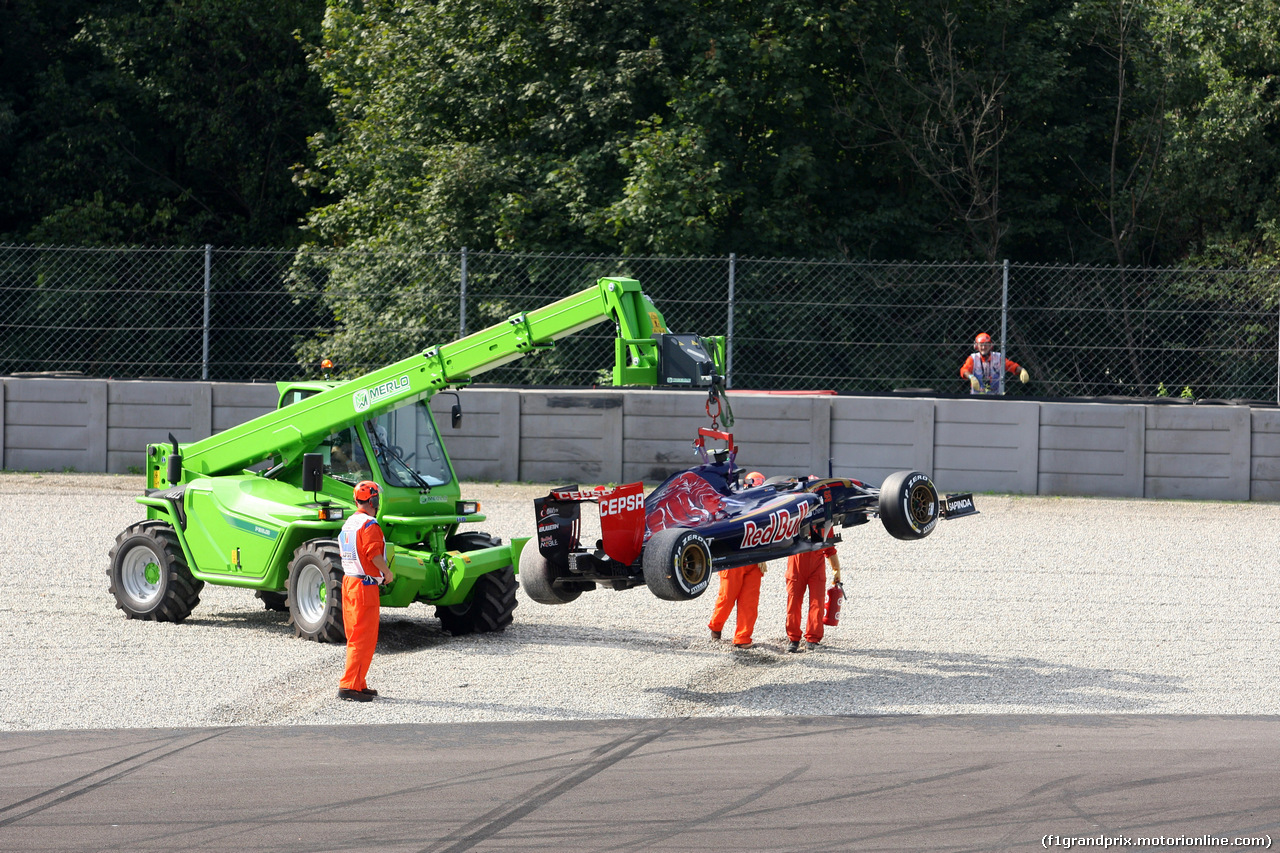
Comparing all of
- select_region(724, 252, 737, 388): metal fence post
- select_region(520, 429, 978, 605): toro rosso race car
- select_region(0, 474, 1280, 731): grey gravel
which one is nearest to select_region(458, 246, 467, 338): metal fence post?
select_region(724, 252, 737, 388): metal fence post

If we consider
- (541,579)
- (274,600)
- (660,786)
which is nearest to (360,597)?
(541,579)

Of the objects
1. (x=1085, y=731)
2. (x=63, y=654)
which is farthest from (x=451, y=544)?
(x=1085, y=731)

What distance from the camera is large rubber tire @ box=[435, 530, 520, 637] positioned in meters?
11.1

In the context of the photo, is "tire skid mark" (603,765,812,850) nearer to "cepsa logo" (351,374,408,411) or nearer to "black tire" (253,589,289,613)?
"cepsa logo" (351,374,408,411)

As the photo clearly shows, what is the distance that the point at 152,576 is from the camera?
38.1ft

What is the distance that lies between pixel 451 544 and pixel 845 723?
3.98 m

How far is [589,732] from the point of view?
841 cm

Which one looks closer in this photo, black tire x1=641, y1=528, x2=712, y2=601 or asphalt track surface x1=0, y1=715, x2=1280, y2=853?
asphalt track surface x1=0, y1=715, x2=1280, y2=853

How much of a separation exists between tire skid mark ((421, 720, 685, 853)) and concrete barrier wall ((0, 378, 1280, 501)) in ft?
31.4

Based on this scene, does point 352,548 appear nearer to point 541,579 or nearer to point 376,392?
point 541,579

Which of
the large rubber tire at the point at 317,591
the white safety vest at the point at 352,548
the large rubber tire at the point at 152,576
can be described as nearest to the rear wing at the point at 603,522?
the white safety vest at the point at 352,548

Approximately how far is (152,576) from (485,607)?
9.23 feet

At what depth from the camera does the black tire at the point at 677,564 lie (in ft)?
28.7

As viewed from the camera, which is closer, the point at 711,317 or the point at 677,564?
the point at 677,564
